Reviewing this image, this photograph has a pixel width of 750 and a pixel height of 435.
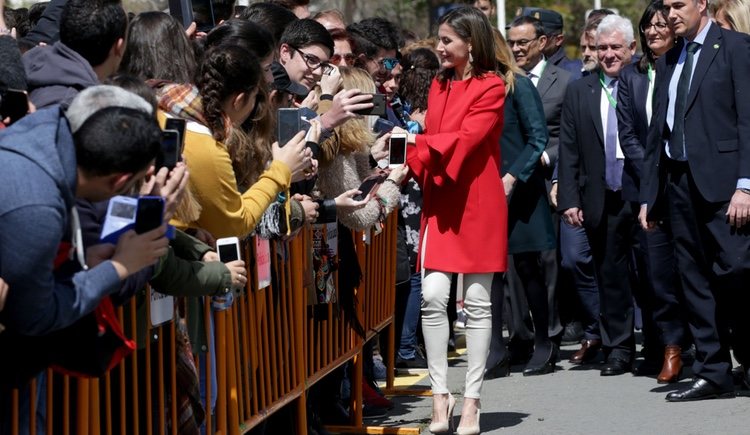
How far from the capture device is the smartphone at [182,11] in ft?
22.5

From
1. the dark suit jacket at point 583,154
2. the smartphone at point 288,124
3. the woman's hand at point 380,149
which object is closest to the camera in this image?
the smartphone at point 288,124

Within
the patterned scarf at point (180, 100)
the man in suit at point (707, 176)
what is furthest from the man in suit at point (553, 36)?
the patterned scarf at point (180, 100)

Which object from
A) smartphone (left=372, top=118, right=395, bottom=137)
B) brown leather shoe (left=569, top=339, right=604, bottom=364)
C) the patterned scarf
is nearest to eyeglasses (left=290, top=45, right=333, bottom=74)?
smartphone (left=372, top=118, right=395, bottom=137)

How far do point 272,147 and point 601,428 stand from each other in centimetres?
268

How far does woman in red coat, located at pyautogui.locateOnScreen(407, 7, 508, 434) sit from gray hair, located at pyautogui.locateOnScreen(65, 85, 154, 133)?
3422 mm

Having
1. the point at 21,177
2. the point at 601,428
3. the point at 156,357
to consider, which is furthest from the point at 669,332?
the point at 21,177

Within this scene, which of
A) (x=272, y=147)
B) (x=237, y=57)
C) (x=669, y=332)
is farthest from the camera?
(x=669, y=332)

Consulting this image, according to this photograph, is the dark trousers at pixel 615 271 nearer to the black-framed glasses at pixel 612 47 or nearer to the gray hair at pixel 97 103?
the black-framed glasses at pixel 612 47

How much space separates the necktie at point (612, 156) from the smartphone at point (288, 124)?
12.8ft

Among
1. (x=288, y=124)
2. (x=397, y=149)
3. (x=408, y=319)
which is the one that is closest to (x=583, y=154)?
(x=408, y=319)

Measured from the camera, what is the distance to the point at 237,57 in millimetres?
4863

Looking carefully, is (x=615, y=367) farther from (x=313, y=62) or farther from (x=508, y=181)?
(x=313, y=62)

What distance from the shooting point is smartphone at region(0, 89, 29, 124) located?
12.4 feet

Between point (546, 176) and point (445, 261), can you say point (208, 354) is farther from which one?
point (546, 176)
